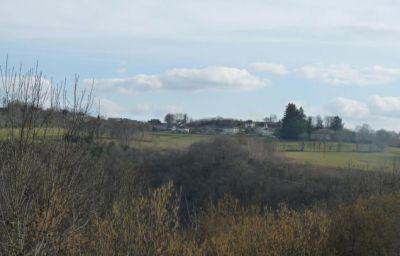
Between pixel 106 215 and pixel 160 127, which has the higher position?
pixel 160 127

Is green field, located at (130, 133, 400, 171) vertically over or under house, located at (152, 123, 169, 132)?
under

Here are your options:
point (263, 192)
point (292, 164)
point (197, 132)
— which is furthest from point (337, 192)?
point (197, 132)

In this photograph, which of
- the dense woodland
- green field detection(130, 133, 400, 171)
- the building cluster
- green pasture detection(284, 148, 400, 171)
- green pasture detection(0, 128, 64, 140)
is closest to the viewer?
the dense woodland

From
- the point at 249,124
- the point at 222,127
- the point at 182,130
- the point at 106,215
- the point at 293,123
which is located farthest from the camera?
the point at 249,124

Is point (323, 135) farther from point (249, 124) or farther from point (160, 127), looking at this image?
point (249, 124)

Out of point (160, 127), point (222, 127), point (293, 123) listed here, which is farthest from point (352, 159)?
point (222, 127)

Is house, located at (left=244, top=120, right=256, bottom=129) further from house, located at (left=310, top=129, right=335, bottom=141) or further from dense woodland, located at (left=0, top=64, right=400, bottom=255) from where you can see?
dense woodland, located at (left=0, top=64, right=400, bottom=255)

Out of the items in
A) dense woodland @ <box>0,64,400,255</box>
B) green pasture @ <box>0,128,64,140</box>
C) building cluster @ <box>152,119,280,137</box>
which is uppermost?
building cluster @ <box>152,119,280,137</box>

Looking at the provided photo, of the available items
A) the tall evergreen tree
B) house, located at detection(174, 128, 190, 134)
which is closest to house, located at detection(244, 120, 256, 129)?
the tall evergreen tree

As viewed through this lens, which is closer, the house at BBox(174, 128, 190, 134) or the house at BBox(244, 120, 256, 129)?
the house at BBox(174, 128, 190, 134)

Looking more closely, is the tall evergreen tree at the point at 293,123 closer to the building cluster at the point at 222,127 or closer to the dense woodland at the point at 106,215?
the building cluster at the point at 222,127

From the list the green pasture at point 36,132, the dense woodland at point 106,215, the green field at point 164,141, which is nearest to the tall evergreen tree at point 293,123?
the green field at point 164,141

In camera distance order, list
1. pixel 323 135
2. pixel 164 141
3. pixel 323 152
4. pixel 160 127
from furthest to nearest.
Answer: pixel 160 127 → pixel 323 135 → pixel 164 141 → pixel 323 152

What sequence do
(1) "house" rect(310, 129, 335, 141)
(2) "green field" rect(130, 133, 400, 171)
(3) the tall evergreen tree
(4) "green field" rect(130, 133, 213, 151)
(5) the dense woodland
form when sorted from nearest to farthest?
(5) the dense woodland, (2) "green field" rect(130, 133, 400, 171), (4) "green field" rect(130, 133, 213, 151), (1) "house" rect(310, 129, 335, 141), (3) the tall evergreen tree
